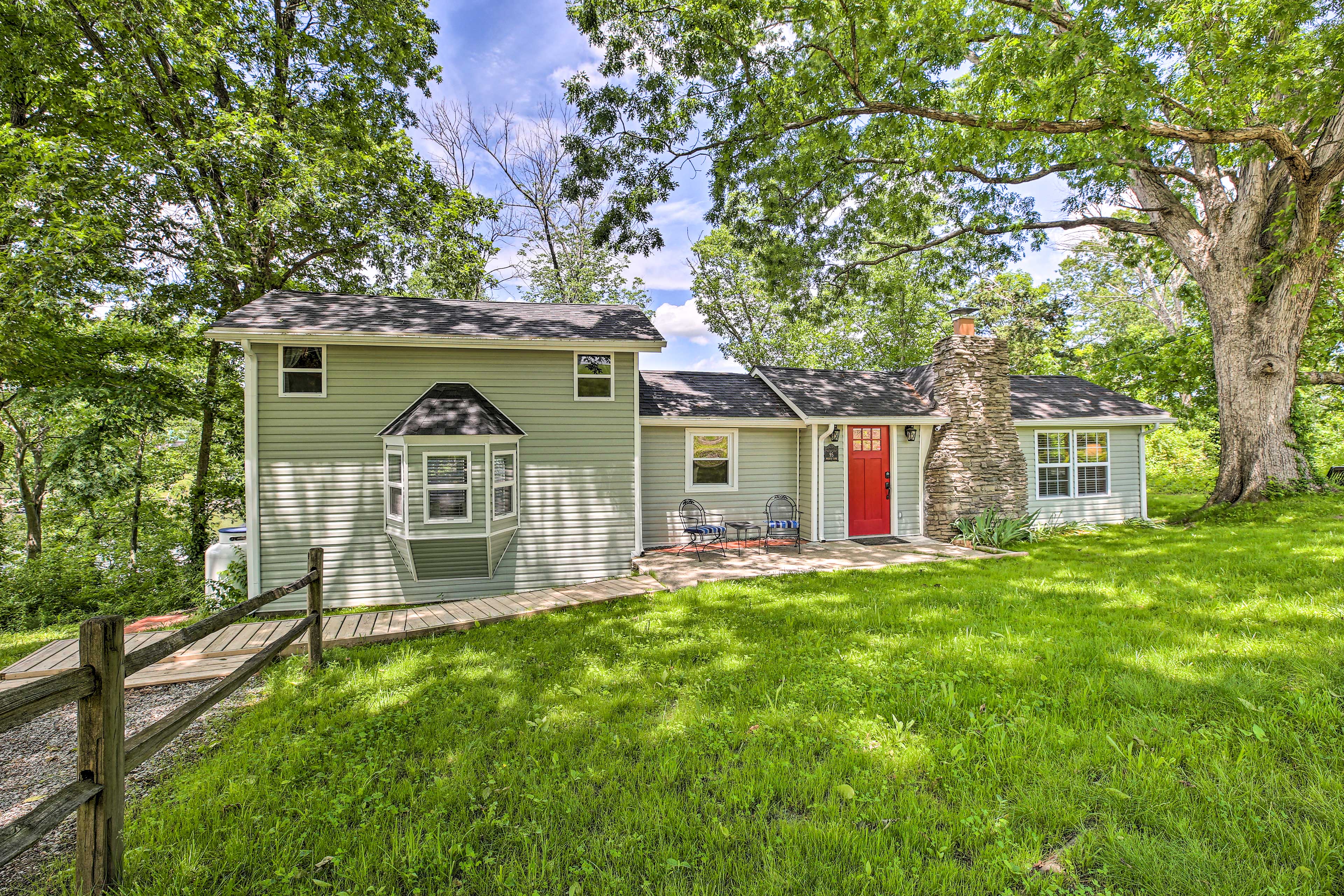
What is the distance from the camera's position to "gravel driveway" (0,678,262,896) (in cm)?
245

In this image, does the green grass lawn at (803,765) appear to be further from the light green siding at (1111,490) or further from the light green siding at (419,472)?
the light green siding at (1111,490)

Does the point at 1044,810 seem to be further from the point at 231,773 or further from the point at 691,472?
the point at 691,472

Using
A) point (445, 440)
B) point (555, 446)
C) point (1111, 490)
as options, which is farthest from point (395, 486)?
point (1111, 490)

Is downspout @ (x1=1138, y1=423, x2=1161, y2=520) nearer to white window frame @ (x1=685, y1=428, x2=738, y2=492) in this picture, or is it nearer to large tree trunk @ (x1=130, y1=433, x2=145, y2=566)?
white window frame @ (x1=685, y1=428, x2=738, y2=492)

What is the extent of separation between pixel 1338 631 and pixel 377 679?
26.2 feet

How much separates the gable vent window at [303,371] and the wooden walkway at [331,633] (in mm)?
3814

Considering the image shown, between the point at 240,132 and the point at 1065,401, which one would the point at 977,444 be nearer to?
the point at 1065,401

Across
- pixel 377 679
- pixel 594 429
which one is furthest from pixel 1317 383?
pixel 377 679

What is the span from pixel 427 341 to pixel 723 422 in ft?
18.1

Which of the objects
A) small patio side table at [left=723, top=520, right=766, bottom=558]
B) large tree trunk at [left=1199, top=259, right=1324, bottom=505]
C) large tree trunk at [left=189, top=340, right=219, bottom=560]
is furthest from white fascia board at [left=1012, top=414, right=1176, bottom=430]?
large tree trunk at [left=189, top=340, right=219, bottom=560]

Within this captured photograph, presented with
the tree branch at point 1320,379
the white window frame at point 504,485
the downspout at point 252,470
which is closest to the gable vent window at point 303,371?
the downspout at point 252,470

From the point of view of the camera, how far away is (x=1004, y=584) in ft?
21.6

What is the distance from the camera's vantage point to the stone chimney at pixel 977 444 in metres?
10.5

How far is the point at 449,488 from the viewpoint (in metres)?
8.11
